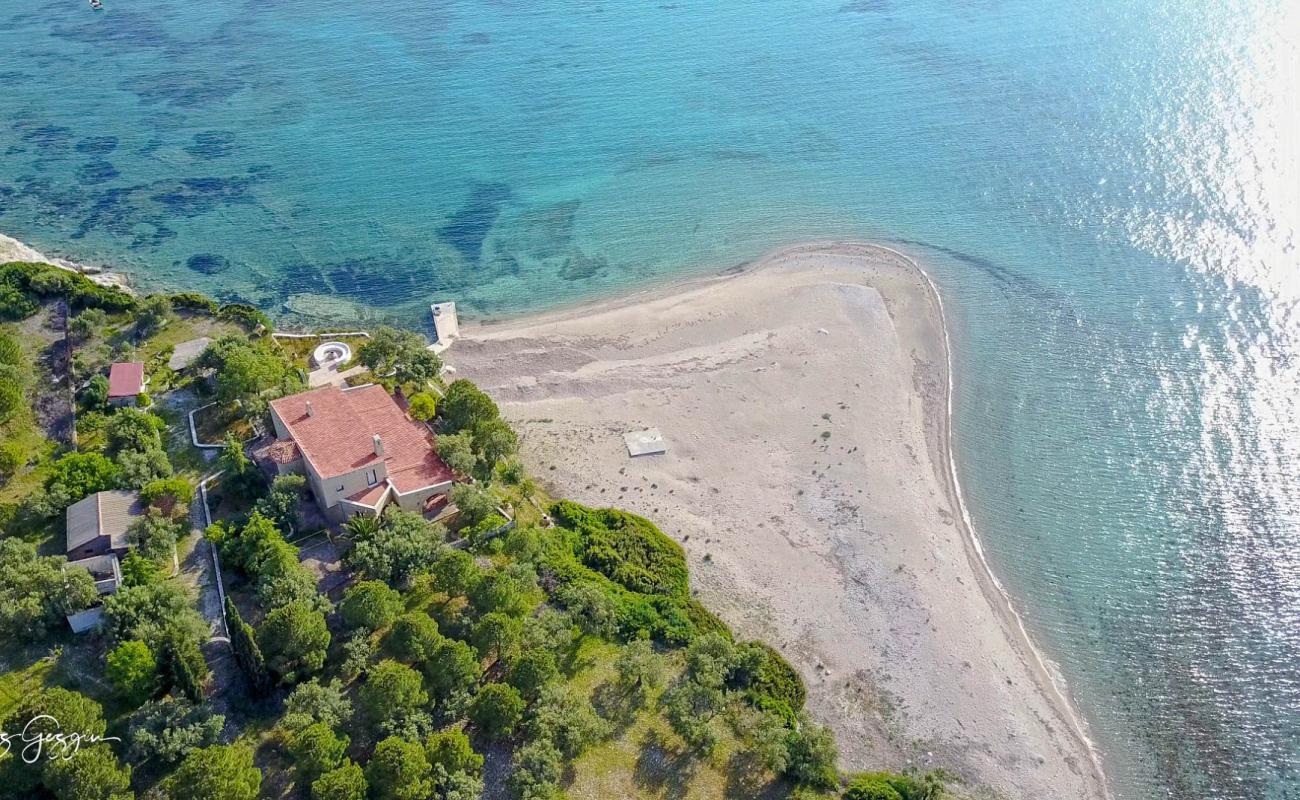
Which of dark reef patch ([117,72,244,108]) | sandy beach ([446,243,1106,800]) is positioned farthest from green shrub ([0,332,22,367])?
dark reef patch ([117,72,244,108])

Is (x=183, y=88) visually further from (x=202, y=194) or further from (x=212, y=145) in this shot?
(x=202, y=194)

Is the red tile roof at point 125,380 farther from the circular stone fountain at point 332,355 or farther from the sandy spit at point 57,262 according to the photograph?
the sandy spit at point 57,262

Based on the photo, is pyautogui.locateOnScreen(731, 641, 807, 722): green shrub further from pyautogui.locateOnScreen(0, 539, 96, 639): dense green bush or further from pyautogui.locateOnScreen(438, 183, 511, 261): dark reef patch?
pyautogui.locateOnScreen(438, 183, 511, 261): dark reef patch

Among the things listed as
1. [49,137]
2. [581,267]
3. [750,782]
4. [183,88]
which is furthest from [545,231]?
[49,137]

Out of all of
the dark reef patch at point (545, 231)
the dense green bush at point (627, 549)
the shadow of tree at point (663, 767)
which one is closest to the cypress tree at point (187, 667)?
the dense green bush at point (627, 549)

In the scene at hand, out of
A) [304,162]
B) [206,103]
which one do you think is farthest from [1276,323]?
[206,103]
